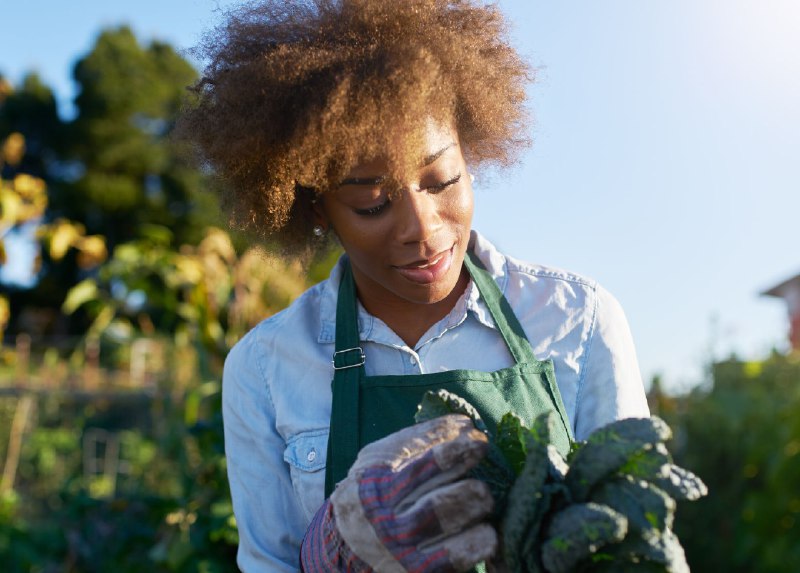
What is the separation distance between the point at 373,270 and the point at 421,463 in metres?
0.58

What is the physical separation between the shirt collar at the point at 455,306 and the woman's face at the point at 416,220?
0.09 metres

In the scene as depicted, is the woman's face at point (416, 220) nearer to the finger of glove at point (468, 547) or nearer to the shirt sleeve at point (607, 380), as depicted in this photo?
the shirt sleeve at point (607, 380)

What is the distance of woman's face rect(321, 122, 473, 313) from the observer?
173cm

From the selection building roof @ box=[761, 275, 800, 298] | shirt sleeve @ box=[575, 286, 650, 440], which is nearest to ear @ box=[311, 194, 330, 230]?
shirt sleeve @ box=[575, 286, 650, 440]

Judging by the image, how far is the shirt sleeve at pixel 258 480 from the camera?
1875mm

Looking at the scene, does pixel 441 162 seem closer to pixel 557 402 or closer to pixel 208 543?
pixel 557 402

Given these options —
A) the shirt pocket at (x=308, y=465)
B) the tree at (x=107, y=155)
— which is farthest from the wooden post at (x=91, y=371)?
the tree at (x=107, y=155)

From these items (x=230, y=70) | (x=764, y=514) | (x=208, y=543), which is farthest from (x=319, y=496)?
(x=764, y=514)

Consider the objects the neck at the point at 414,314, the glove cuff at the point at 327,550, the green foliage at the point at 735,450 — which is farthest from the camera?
the green foliage at the point at 735,450

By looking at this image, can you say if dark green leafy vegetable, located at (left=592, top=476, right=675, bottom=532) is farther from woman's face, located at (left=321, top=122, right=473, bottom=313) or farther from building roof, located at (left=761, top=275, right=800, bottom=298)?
building roof, located at (left=761, top=275, right=800, bottom=298)

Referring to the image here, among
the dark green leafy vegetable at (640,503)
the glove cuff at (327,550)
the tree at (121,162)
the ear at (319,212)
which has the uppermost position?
the tree at (121,162)

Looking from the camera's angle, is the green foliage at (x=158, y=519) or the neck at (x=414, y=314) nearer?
the neck at (x=414, y=314)

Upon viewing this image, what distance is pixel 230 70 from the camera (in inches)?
75.3

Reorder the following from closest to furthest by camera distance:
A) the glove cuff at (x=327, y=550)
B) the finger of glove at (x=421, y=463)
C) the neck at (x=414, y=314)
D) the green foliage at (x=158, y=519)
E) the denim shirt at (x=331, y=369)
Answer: the finger of glove at (x=421, y=463) → the glove cuff at (x=327, y=550) → the denim shirt at (x=331, y=369) → the neck at (x=414, y=314) → the green foliage at (x=158, y=519)
